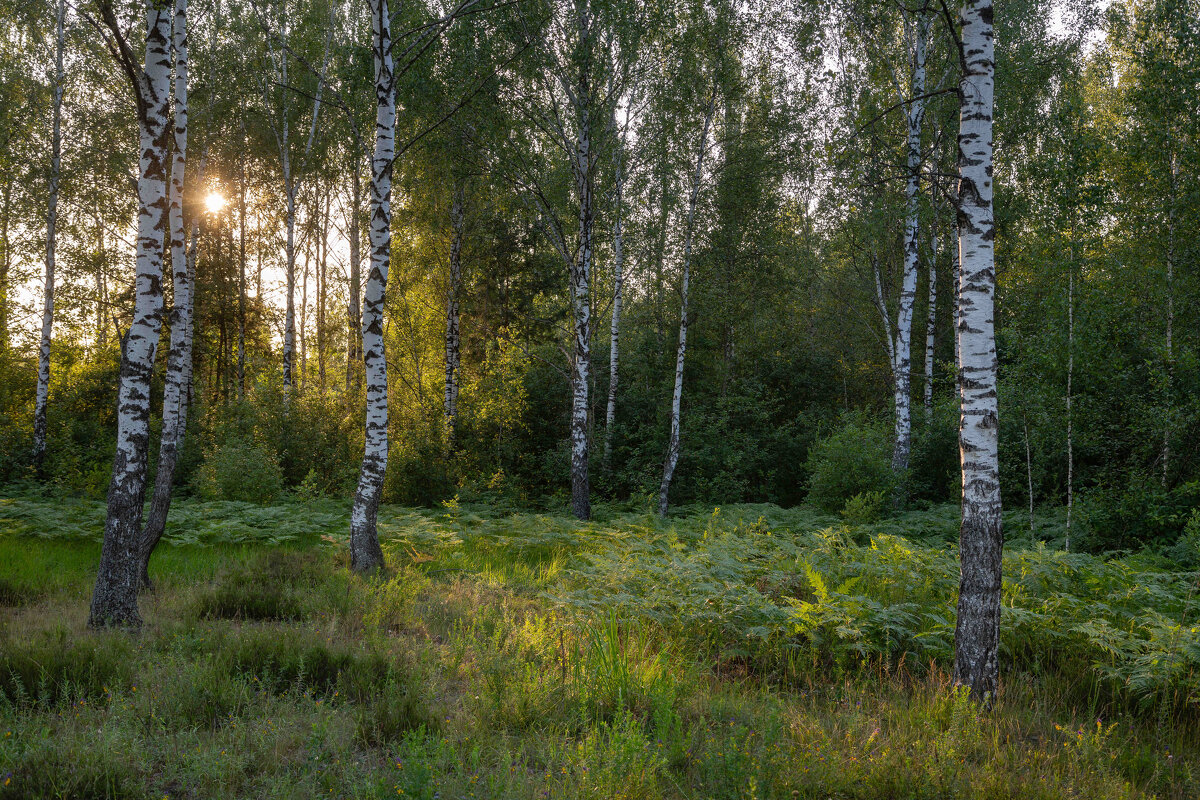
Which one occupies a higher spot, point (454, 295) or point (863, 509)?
point (454, 295)

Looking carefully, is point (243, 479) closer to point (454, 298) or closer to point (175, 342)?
point (175, 342)

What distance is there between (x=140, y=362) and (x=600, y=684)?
516 cm

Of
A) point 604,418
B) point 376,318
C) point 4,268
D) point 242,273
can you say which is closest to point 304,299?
point 242,273

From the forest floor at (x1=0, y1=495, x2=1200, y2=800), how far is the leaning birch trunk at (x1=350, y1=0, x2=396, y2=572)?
0.60 m

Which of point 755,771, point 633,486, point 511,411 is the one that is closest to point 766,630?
point 755,771

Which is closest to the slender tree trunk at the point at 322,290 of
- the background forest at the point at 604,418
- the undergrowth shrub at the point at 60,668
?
the background forest at the point at 604,418

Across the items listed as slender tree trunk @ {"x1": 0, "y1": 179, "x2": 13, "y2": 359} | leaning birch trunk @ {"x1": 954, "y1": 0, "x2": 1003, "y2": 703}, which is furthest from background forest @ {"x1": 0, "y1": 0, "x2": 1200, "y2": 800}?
slender tree trunk @ {"x1": 0, "y1": 179, "x2": 13, "y2": 359}

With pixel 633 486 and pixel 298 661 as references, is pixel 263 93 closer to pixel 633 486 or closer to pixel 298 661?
pixel 633 486

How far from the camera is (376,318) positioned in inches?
330

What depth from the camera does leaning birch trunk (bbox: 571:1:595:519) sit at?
1383cm

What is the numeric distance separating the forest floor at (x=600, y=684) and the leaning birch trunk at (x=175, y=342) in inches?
30.2

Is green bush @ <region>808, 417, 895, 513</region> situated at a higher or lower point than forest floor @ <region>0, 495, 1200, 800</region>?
higher

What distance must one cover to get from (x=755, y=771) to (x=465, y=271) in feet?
69.1

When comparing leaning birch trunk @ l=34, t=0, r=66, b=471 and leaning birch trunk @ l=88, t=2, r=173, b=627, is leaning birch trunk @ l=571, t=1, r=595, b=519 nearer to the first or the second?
leaning birch trunk @ l=88, t=2, r=173, b=627
